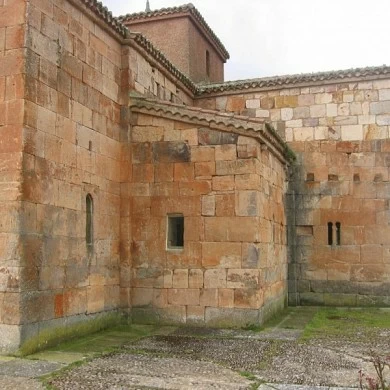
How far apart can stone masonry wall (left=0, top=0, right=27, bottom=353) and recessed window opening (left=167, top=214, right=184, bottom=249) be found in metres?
3.13

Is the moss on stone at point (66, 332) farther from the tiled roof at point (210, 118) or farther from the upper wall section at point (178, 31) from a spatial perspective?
the upper wall section at point (178, 31)

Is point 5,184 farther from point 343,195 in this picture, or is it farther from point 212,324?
point 343,195

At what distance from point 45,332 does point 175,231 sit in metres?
3.22

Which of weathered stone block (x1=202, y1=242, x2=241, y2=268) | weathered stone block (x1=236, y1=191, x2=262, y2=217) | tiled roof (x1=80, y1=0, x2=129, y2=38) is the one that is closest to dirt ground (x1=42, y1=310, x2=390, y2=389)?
weathered stone block (x1=202, y1=242, x2=241, y2=268)

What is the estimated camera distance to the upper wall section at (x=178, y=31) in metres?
15.7

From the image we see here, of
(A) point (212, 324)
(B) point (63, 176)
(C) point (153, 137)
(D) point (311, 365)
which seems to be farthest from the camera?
(C) point (153, 137)

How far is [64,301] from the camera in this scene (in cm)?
795

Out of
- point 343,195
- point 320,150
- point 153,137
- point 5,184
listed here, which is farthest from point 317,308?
point 5,184

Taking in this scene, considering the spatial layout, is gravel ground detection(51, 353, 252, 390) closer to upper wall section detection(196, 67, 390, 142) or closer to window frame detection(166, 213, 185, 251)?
window frame detection(166, 213, 185, 251)

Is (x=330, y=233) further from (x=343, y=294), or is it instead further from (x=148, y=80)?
(x=148, y=80)

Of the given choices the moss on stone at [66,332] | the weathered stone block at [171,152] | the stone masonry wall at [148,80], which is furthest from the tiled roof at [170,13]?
the moss on stone at [66,332]

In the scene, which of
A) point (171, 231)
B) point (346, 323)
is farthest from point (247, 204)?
point (346, 323)

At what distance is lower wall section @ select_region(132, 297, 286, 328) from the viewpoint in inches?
356

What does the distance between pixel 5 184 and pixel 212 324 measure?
4.20 meters
